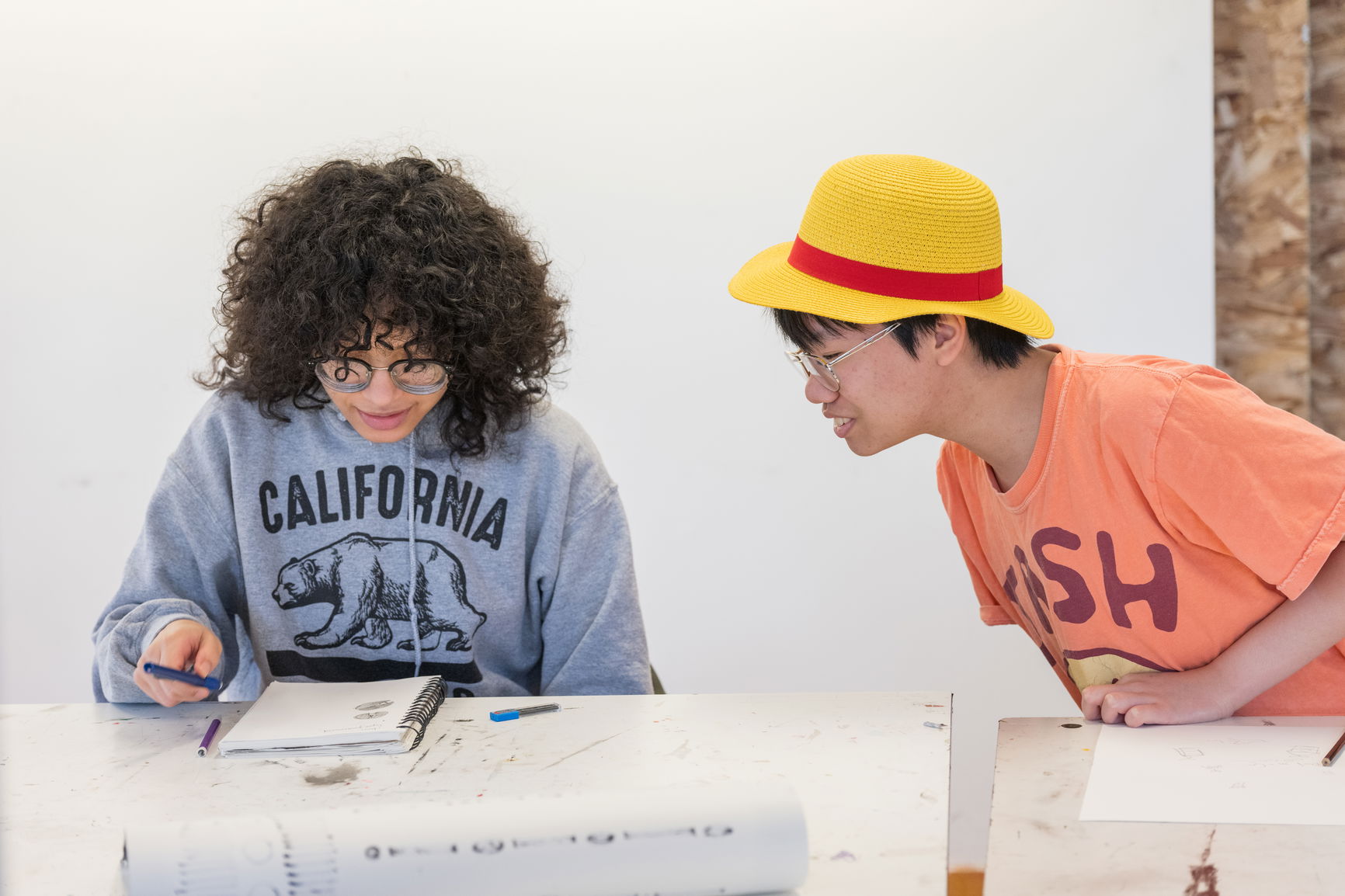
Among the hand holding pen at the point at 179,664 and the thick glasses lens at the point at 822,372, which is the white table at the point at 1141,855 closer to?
the thick glasses lens at the point at 822,372

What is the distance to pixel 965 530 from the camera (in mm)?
1480

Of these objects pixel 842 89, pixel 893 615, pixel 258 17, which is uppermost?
pixel 258 17

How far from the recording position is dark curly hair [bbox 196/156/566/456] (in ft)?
4.63

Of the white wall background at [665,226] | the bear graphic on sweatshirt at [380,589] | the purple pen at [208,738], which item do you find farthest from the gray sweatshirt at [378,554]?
the white wall background at [665,226]

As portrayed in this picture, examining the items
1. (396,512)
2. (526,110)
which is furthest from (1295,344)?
(396,512)

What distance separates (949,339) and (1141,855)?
582 mm

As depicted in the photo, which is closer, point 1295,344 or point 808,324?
point 808,324

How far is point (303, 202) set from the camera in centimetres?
147

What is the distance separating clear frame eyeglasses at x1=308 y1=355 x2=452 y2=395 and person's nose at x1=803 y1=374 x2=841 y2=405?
449mm

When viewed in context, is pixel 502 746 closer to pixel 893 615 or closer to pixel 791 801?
pixel 791 801

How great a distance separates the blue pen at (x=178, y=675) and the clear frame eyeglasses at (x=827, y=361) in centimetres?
73

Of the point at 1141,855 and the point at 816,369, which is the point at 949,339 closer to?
the point at 816,369

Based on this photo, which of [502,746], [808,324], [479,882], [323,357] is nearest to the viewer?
[479,882]

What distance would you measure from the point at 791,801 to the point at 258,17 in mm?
2085
